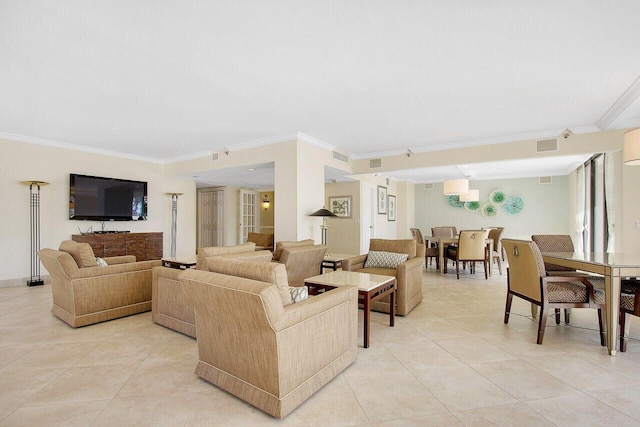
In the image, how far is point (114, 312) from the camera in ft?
11.4

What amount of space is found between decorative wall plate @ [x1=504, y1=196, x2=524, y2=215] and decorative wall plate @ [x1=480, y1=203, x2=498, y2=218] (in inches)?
11.7

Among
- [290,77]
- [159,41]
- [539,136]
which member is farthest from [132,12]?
[539,136]

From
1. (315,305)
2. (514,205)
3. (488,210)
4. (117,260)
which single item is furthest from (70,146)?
(514,205)

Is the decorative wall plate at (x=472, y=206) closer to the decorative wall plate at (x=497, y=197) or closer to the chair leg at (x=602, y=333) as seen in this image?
the decorative wall plate at (x=497, y=197)

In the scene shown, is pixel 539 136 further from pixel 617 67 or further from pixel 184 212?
pixel 184 212

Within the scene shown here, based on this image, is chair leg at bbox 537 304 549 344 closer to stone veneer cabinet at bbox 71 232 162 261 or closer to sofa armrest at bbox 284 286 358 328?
sofa armrest at bbox 284 286 358 328

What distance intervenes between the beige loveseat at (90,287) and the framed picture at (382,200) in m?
6.48

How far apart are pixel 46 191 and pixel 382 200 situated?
24.8ft

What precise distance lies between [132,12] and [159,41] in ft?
1.17

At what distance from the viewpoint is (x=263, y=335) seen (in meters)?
1.77

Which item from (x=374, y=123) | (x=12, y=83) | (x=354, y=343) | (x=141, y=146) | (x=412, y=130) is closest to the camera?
(x=354, y=343)

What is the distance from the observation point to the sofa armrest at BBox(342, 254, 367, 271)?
163 inches

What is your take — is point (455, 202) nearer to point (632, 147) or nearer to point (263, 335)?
point (632, 147)

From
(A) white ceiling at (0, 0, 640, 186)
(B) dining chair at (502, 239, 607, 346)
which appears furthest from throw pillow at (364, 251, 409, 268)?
(A) white ceiling at (0, 0, 640, 186)
